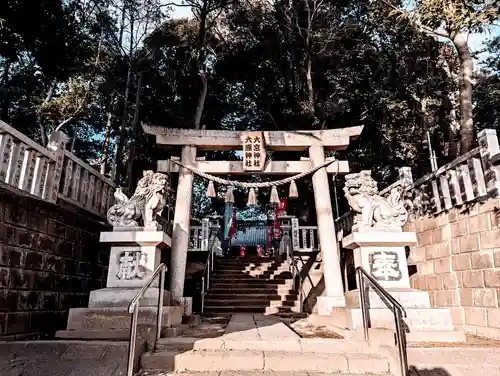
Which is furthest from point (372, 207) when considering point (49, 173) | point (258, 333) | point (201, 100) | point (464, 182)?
point (201, 100)

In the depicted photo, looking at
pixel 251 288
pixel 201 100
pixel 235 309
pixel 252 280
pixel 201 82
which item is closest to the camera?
pixel 235 309

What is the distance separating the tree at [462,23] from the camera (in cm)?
698

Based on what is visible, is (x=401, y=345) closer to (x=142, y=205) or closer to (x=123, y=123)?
(x=142, y=205)

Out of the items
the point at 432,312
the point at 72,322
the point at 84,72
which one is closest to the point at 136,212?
the point at 72,322

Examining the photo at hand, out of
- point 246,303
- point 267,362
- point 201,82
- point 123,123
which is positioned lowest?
point 267,362

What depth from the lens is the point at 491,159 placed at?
4.92 m

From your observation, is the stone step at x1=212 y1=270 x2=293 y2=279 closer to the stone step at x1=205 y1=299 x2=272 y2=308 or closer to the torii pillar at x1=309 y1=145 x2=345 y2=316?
the stone step at x1=205 y1=299 x2=272 y2=308

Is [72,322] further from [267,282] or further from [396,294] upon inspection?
[267,282]

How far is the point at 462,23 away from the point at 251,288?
322 inches

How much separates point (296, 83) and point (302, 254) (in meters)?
7.55

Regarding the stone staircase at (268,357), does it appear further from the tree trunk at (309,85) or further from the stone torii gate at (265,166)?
the tree trunk at (309,85)

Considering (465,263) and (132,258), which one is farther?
(465,263)

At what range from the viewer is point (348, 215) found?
31.5 ft

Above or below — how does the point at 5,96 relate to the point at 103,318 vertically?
above
